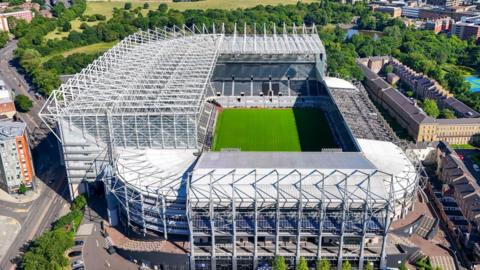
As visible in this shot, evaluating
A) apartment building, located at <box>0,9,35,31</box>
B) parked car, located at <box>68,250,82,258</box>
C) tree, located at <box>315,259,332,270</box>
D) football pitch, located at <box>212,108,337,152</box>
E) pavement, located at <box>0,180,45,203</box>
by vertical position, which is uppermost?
apartment building, located at <box>0,9,35,31</box>

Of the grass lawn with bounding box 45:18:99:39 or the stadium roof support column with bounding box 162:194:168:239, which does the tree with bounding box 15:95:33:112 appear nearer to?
the stadium roof support column with bounding box 162:194:168:239

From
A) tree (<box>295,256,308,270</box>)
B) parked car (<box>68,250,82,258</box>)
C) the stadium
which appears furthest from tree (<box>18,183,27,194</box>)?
tree (<box>295,256,308,270</box>)

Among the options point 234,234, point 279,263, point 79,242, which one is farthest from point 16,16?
point 279,263

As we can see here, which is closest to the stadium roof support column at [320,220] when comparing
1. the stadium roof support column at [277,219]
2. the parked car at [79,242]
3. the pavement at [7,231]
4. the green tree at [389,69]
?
the stadium roof support column at [277,219]

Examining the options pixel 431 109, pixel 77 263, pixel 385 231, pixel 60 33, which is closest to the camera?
pixel 385 231

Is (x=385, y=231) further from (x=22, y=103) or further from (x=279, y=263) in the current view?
(x=22, y=103)

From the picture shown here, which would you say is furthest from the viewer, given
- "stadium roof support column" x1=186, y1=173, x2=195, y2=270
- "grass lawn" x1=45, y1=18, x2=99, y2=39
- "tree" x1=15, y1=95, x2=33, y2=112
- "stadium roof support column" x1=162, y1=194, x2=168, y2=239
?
"grass lawn" x1=45, y1=18, x2=99, y2=39
